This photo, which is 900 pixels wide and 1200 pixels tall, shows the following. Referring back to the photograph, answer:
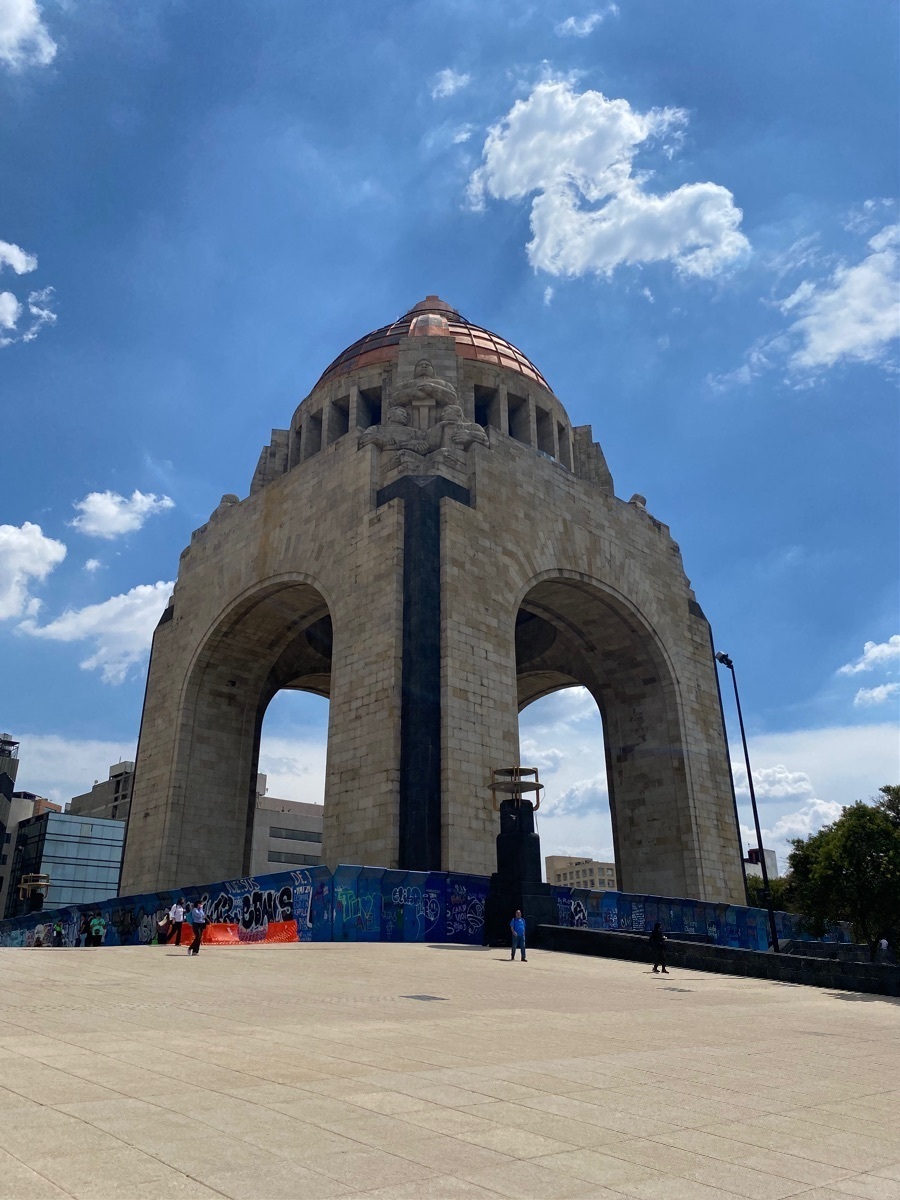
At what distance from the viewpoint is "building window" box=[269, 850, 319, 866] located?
72250 millimetres

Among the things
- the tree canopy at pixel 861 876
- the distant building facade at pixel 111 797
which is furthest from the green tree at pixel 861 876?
the distant building facade at pixel 111 797

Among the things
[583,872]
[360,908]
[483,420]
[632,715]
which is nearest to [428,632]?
[360,908]

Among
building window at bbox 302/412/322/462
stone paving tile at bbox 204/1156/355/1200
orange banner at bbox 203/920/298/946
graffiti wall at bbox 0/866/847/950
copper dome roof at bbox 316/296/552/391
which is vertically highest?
copper dome roof at bbox 316/296/552/391

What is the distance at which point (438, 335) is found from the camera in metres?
33.9

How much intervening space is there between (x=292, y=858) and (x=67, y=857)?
17884mm

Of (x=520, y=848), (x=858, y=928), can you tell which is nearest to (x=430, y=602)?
(x=520, y=848)

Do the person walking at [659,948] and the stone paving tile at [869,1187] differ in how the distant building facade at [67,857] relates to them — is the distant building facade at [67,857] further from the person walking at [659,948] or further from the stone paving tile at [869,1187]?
the stone paving tile at [869,1187]

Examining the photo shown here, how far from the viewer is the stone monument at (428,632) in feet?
76.1

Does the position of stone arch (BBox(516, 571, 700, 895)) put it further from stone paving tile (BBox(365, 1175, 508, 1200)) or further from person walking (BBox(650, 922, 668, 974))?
stone paving tile (BBox(365, 1175, 508, 1200))

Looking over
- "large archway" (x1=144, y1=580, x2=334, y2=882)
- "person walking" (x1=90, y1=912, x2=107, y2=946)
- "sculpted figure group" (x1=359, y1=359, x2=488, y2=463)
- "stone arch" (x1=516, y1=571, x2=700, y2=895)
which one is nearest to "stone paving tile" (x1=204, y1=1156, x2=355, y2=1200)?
"person walking" (x1=90, y1=912, x2=107, y2=946)

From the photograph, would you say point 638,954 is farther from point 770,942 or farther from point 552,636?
point 552,636

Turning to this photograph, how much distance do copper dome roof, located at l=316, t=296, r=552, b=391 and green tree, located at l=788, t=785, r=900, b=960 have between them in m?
23.1

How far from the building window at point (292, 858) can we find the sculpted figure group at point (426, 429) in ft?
170

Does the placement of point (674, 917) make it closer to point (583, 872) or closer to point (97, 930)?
point (97, 930)
